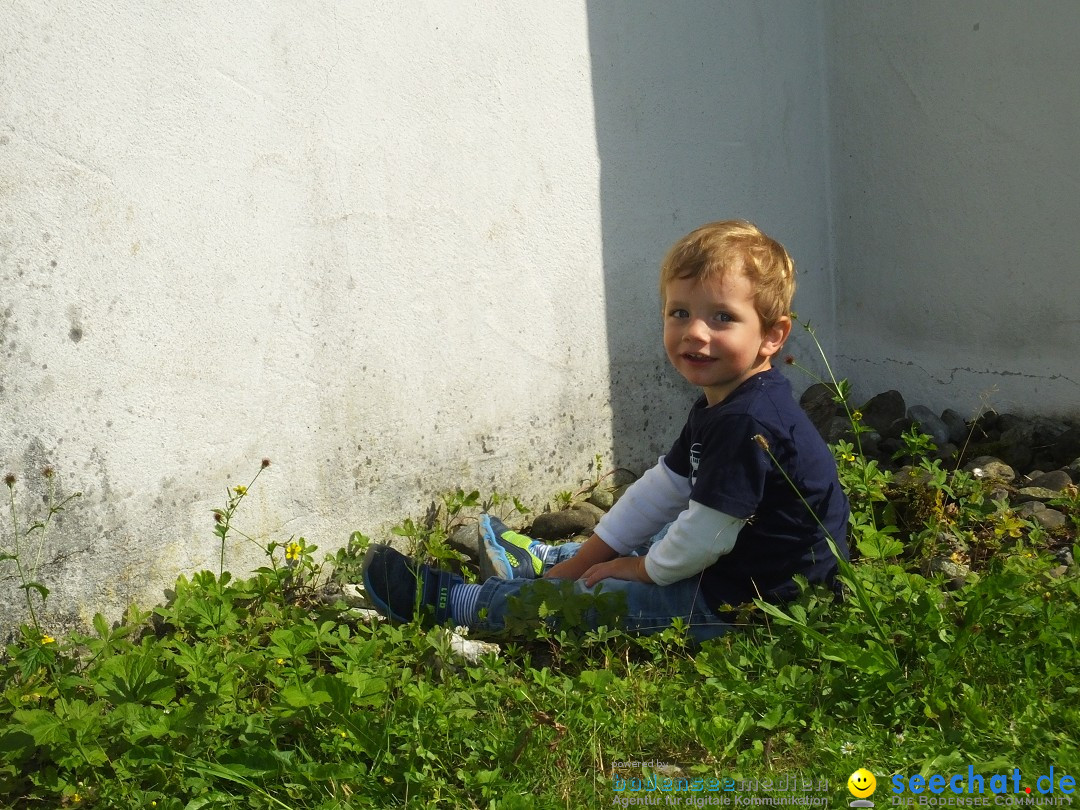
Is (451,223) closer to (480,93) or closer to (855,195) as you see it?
(480,93)

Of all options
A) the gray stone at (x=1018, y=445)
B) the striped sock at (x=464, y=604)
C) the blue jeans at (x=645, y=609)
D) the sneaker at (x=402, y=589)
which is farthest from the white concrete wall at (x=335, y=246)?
the gray stone at (x=1018, y=445)

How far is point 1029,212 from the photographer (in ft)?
13.6

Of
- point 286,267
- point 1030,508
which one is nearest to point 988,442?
point 1030,508

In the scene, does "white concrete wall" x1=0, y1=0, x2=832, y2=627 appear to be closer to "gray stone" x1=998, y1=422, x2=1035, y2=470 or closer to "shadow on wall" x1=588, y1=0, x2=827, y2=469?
"shadow on wall" x1=588, y1=0, x2=827, y2=469

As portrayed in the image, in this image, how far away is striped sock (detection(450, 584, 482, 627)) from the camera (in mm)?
2977

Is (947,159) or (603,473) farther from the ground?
(947,159)

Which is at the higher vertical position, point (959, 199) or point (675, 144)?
point (675, 144)

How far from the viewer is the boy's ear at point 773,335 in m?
2.91

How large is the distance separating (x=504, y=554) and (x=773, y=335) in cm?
106

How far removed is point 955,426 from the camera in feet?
14.3

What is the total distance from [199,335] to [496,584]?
3.60 feet


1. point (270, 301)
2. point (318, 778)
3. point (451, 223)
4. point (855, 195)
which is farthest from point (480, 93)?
Answer: point (318, 778)

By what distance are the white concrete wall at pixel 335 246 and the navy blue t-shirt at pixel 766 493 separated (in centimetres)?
111

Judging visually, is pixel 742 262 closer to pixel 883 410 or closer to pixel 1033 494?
pixel 1033 494
